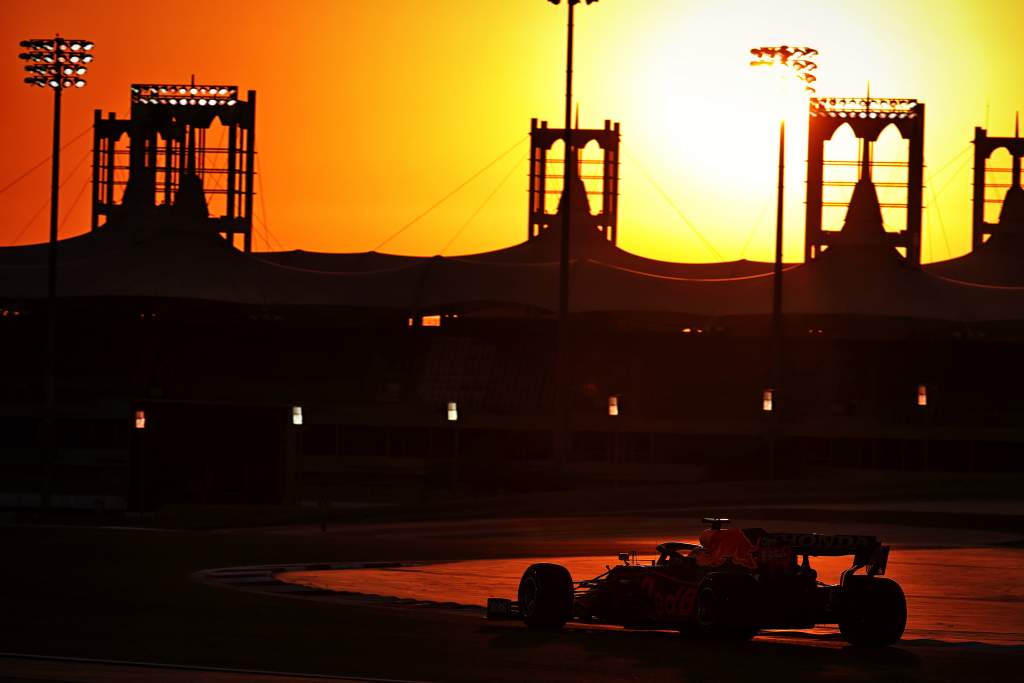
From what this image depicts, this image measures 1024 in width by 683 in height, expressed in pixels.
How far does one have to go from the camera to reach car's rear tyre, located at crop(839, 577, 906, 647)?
1712 centimetres

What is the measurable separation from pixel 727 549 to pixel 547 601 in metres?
2.06

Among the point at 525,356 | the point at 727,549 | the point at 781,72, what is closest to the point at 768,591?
the point at 727,549

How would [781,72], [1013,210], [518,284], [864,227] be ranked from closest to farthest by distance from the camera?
[781,72]
[518,284]
[864,227]
[1013,210]

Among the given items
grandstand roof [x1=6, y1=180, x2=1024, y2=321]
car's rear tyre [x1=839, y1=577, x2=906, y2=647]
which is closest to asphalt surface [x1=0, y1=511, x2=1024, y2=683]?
car's rear tyre [x1=839, y1=577, x2=906, y2=647]

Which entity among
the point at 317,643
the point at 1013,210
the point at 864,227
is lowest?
the point at 317,643

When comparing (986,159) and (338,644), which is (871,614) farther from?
(986,159)

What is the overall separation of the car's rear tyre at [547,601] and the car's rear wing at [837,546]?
2272 millimetres

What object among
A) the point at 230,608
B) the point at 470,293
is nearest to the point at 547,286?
the point at 470,293

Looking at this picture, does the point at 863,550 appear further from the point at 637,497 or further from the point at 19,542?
the point at 637,497

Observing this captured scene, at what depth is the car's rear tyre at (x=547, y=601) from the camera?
1862 centimetres

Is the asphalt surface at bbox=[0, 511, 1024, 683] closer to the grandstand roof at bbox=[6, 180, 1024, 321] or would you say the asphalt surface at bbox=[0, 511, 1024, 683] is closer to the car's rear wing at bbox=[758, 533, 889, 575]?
the car's rear wing at bbox=[758, 533, 889, 575]

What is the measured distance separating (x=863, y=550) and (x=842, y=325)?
77.9m

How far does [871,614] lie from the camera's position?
1716cm

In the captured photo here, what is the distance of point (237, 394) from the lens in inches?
3462
